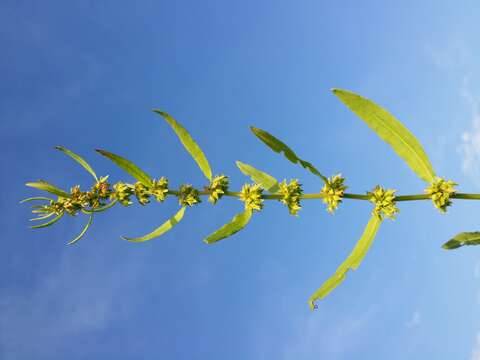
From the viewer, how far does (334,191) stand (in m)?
4.35

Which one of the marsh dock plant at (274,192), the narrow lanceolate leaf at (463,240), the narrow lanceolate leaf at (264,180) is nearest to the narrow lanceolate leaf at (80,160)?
the marsh dock plant at (274,192)

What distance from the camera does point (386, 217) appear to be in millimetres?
4324

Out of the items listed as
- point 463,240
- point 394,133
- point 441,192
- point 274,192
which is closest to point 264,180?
point 274,192

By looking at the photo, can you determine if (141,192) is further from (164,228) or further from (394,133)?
(394,133)

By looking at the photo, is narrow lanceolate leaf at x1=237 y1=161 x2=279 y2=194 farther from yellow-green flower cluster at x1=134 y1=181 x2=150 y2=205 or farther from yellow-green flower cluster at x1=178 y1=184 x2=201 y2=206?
yellow-green flower cluster at x1=134 y1=181 x2=150 y2=205

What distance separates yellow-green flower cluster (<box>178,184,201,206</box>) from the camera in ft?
14.8

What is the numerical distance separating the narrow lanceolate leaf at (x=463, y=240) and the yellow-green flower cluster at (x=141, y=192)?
3048 millimetres

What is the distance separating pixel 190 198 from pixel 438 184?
2356 millimetres

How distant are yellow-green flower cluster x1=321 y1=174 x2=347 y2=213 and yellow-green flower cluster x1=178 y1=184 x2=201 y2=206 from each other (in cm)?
125

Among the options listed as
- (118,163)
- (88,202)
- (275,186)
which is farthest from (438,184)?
(88,202)

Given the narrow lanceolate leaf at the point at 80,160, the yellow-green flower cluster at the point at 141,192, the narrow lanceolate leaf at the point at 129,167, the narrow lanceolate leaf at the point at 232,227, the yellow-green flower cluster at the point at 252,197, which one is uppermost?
the narrow lanceolate leaf at the point at 80,160

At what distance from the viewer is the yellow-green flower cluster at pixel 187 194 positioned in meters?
4.50

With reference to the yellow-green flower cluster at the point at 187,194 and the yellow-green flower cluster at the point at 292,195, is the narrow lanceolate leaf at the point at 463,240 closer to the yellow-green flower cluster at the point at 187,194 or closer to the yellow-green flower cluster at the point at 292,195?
the yellow-green flower cluster at the point at 292,195

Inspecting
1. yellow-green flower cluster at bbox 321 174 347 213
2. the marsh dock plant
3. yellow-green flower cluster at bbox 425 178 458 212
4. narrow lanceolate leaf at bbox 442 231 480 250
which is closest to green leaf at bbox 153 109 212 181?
the marsh dock plant
